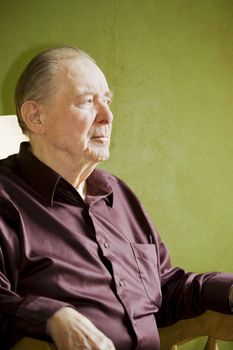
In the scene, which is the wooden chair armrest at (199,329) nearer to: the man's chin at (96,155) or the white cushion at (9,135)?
the man's chin at (96,155)

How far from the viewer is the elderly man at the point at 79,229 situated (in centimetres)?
147

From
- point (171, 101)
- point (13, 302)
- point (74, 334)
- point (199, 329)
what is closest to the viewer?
point (74, 334)

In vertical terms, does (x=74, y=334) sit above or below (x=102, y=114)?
below

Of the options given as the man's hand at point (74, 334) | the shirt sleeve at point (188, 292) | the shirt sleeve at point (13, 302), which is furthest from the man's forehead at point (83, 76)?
the man's hand at point (74, 334)

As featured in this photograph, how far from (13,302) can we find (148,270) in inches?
20.1

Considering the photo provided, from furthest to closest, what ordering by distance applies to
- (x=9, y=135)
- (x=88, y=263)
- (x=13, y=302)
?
1. (x=9, y=135)
2. (x=88, y=263)
3. (x=13, y=302)

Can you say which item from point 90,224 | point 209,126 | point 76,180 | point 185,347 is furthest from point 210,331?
point 209,126

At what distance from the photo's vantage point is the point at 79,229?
1579 mm

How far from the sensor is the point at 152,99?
236 cm

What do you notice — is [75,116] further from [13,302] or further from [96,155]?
[13,302]

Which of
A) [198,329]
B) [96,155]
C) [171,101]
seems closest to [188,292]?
[198,329]

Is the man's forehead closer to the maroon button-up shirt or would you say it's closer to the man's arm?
the maroon button-up shirt

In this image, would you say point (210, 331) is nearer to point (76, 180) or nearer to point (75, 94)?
point (76, 180)

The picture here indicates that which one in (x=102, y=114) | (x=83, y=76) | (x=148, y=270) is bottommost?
(x=148, y=270)
